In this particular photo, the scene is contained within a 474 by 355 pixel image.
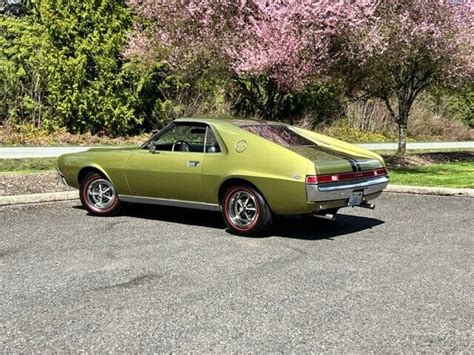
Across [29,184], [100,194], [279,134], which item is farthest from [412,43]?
[29,184]

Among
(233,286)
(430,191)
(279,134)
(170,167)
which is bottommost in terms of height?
(233,286)

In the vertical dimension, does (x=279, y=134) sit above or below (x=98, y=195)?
above

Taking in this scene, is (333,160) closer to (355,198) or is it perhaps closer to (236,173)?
(355,198)

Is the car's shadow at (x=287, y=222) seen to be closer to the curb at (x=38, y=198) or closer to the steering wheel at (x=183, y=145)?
the curb at (x=38, y=198)

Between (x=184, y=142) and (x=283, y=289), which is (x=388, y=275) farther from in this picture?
(x=184, y=142)

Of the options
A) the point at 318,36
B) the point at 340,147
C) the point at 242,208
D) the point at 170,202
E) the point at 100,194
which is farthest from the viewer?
the point at 318,36

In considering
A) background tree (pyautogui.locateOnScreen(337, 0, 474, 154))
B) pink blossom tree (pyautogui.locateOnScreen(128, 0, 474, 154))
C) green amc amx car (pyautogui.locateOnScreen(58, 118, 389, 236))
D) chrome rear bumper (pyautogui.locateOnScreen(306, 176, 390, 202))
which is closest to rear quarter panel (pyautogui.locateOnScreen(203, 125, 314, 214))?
green amc amx car (pyautogui.locateOnScreen(58, 118, 389, 236))

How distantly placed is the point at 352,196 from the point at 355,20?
689cm

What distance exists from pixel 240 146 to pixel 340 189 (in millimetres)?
1326

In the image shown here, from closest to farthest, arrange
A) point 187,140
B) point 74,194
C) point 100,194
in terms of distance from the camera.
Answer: point 187,140 < point 100,194 < point 74,194

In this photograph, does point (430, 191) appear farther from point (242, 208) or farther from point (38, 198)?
point (38, 198)

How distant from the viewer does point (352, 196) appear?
7059mm

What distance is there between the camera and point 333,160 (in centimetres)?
700

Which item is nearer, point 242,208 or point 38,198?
point 242,208
